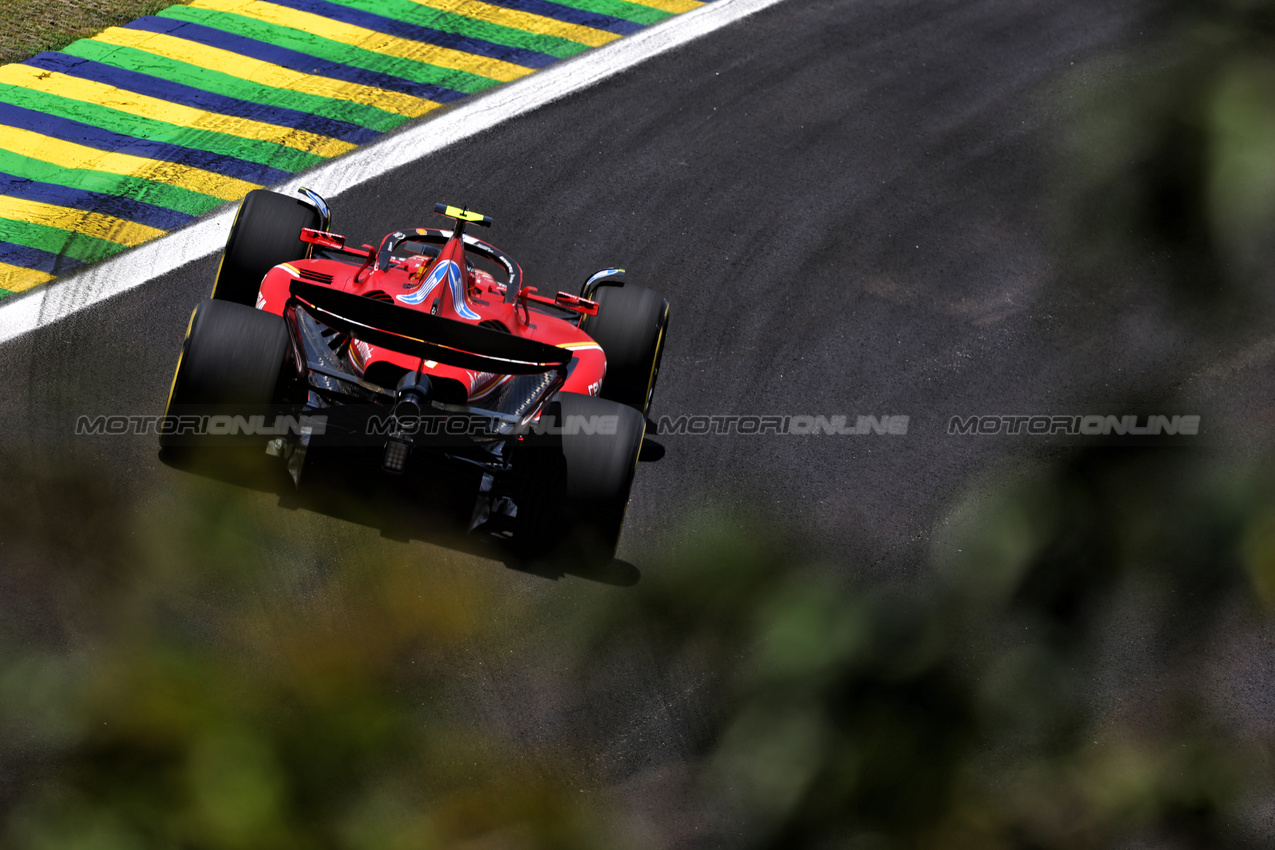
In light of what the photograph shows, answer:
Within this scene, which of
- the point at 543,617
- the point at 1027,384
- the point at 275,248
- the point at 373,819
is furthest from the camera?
the point at 1027,384

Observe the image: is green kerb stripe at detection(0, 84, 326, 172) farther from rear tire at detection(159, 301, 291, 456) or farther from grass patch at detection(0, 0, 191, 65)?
rear tire at detection(159, 301, 291, 456)

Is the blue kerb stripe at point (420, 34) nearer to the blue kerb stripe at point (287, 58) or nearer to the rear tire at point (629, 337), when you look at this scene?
the blue kerb stripe at point (287, 58)

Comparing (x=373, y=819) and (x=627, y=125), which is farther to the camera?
(x=627, y=125)

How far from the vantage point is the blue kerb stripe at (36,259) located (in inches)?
348

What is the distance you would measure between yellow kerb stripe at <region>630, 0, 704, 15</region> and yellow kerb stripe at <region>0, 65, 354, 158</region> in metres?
3.94

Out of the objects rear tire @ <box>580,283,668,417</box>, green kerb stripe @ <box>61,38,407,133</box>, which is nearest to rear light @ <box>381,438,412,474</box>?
rear tire @ <box>580,283,668,417</box>

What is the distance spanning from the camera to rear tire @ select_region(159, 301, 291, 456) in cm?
660

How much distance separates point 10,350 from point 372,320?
3880 millimetres

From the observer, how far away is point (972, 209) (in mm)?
10656

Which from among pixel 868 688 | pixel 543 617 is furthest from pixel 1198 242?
pixel 543 617

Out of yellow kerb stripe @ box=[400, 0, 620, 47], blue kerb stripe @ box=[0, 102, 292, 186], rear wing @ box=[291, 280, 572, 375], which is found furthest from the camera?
yellow kerb stripe @ box=[400, 0, 620, 47]

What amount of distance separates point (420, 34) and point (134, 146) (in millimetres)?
3085

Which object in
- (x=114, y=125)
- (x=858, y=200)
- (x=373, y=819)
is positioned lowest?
(x=373, y=819)

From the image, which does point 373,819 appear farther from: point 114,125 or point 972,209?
point 972,209
